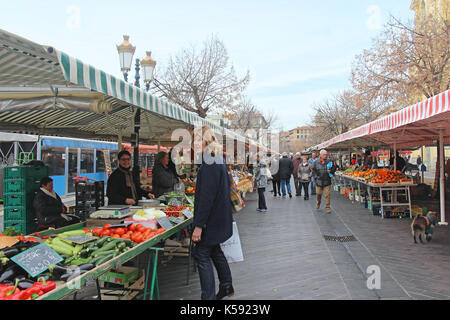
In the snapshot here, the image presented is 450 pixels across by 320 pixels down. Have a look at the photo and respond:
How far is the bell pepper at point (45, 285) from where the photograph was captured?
2.22 m

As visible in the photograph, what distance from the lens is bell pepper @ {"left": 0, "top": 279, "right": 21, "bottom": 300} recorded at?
2.15m

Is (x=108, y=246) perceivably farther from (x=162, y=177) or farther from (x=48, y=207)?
(x=162, y=177)

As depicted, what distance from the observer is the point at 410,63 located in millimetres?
14625

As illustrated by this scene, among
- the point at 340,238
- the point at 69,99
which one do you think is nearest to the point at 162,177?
the point at 69,99

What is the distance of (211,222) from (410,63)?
14820mm

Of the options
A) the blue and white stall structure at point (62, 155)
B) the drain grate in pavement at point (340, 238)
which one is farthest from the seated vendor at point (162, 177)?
the blue and white stall structure at point (62, 155)

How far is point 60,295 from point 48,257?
0.61 metres

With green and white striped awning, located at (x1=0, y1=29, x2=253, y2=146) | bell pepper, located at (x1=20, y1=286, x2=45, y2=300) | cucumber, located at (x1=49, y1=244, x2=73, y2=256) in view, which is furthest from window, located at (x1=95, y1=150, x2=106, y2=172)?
bell pepper, located at (x1=20, y1=286, x2=45, y2=300)

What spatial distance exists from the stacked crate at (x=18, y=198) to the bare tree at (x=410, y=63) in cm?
1493

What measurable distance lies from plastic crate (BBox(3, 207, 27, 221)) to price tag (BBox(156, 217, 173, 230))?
285 cm

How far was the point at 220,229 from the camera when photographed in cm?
361

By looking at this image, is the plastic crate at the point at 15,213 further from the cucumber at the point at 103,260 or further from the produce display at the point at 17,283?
the cucumber at the point at 103,260

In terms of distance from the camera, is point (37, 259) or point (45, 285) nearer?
point (45, 285)

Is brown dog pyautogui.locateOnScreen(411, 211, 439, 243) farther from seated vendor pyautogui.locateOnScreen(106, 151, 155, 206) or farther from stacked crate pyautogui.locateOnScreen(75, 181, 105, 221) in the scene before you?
stacked crate pyautogui.locateOnScreen(75, 181, 105, 221)
